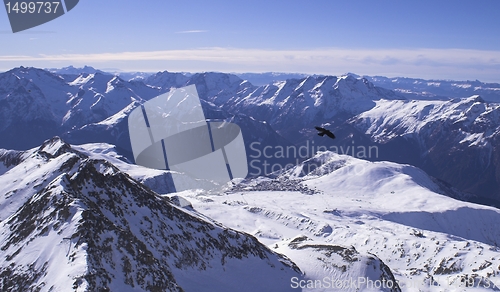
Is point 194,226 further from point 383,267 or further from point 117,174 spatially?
point 383,267

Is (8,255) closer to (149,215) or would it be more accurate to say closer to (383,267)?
(149,215)

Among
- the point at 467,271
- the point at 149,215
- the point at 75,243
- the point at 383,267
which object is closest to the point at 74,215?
the point at 75,243

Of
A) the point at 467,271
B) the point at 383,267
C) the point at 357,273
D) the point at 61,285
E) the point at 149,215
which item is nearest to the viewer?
the point at 61,285

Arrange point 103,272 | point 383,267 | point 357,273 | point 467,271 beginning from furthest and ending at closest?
1. point 467,271
2. point 383,267
3. point 357,273
4. point 103,272

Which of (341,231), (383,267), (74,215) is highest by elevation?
(74,215)

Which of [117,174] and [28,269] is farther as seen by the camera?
[117,174]

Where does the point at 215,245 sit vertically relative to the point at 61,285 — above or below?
below
